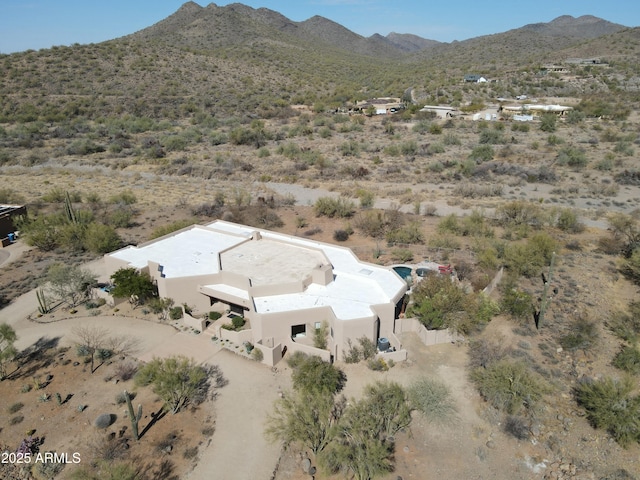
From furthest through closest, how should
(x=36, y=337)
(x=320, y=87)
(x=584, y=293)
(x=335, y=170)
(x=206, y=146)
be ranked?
(x=320, y=87) → (x=206, y=146) → (x=335, y=170) → (x=584, y=293) → (x=36, y=337)

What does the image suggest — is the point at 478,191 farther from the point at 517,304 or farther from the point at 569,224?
the point at 517,304

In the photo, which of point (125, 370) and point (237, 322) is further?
point (237, 322)

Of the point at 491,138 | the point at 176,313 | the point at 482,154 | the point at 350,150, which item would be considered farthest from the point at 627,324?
the point at 491,138

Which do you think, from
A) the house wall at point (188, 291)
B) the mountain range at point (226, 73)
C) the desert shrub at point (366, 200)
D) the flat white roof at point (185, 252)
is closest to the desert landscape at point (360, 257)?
the desert shrub at point (366, 200)

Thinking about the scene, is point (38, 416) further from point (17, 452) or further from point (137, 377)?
point (137, 377)

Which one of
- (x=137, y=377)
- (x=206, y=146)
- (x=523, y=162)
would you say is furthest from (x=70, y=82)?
(x=137, y=377)

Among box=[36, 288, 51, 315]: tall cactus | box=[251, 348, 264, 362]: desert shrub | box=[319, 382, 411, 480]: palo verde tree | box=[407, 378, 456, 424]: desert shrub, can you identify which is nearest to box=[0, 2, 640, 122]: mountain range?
box=[36, 288, 51, 315]: tall cactus
